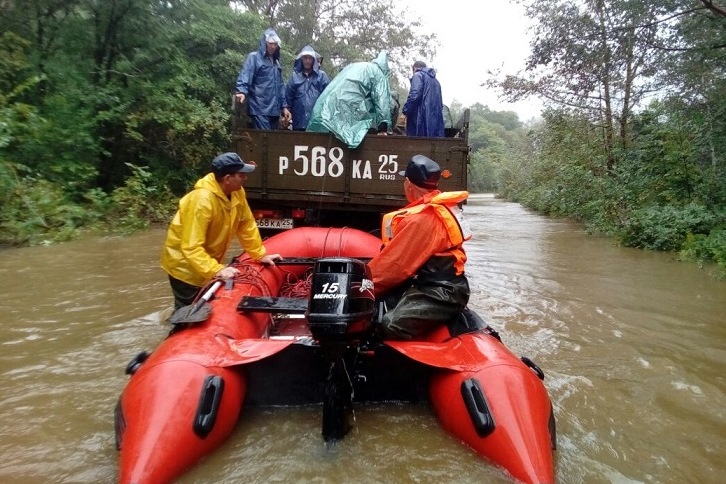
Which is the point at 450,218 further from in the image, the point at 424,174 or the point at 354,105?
the point at 354,105

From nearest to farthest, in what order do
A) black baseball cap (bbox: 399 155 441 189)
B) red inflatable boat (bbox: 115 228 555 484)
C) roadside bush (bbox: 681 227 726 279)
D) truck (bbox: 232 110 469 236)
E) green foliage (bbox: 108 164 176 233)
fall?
red inflatable boat (bbox: 115 228 555 484) < black baseball cap (bbox: 399 155 441 189) < truck (bbox: 232 110 469 236) < roadside bush (bbox: 681 227 726 279) < green foliage (bbox: 108 164 176 233)

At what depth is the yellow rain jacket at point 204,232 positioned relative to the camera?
11.1 ft

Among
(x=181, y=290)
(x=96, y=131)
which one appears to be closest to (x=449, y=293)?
(x=181, y=290)

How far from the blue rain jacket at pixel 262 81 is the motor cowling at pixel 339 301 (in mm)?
4503

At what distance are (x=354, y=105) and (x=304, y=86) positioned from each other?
134 centimetres

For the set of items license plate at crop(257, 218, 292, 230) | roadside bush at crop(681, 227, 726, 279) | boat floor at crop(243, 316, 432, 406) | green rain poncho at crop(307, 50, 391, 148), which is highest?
green rain poncho at crop(307, 50, 391, 148)

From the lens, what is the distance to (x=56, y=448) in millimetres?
2539

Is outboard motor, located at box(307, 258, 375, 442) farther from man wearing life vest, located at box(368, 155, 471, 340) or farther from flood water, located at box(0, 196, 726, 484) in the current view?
man wearing life vest, located at box(368, 155, 471, 340)

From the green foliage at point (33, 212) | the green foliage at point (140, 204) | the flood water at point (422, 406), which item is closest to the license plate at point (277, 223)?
the flood water at point (422, 406)

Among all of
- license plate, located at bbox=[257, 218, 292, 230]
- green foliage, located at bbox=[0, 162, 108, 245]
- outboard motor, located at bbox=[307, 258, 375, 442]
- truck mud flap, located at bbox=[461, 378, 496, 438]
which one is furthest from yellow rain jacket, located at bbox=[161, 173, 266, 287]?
green foliage, located at bbox=[0, 162, 108, 245]

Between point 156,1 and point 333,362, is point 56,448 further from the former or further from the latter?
point 156,1

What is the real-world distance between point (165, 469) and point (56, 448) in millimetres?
830

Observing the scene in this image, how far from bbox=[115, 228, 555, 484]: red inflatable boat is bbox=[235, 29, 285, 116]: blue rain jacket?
3906 millimetres

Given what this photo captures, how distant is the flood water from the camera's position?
243 centimetres
